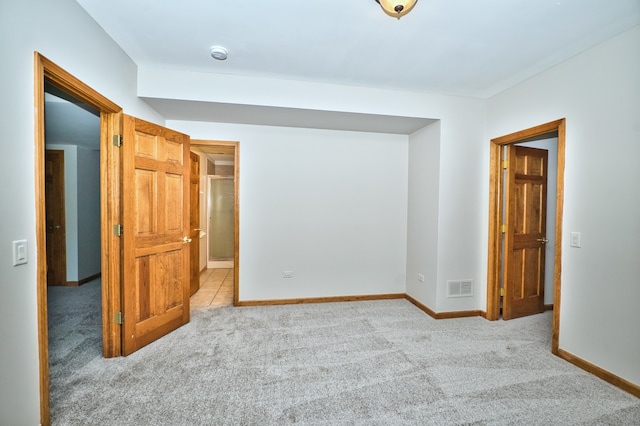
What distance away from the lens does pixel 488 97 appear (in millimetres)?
3318

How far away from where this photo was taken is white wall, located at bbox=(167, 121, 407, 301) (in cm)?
362

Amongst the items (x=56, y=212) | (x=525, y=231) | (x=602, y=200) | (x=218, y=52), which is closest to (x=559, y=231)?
(x=602, y=200)

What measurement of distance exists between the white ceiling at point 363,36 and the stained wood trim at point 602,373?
2.55 metres

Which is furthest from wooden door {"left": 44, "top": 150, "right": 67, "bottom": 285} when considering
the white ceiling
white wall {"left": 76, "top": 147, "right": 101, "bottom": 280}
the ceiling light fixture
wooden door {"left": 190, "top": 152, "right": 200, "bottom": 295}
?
the ceiling light fixture

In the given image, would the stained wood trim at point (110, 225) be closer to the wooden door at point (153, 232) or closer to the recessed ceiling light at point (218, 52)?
the wooden door at point (153, 232)

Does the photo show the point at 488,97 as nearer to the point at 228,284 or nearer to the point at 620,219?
the point at 620,219

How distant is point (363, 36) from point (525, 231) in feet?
9.55

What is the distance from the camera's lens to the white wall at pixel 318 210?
3.62 m

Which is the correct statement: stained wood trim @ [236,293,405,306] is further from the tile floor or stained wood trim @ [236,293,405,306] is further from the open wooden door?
the open wooden door

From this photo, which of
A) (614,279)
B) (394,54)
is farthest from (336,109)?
(614,279)

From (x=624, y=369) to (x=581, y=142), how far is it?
1.75 m

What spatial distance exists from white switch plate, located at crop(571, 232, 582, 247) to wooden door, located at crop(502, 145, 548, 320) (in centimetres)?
84

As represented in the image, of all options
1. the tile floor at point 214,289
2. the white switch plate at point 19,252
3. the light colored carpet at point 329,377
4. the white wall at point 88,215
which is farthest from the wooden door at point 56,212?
the white switch plate at point 19,252

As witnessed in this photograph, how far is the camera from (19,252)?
1.39m
